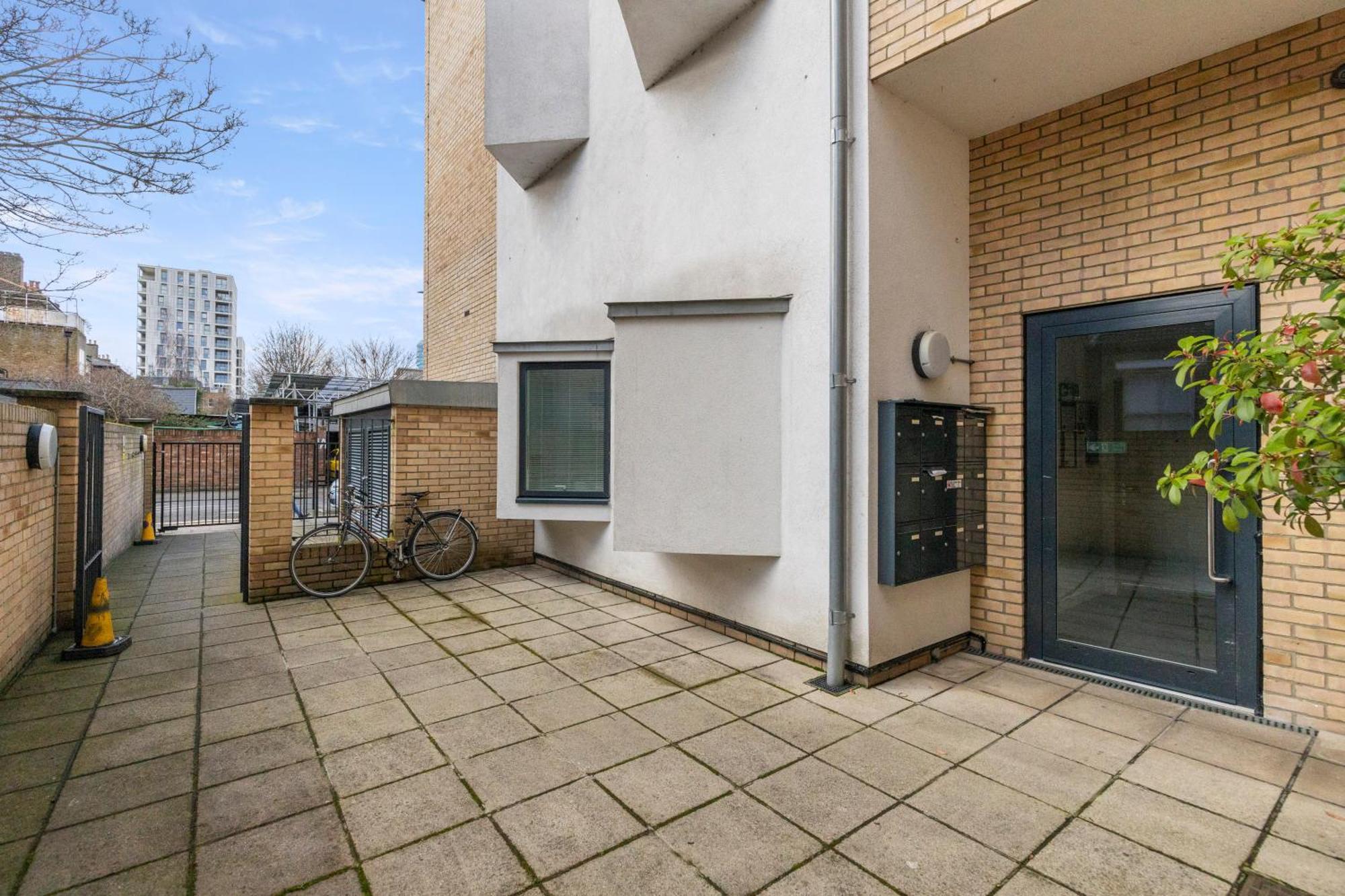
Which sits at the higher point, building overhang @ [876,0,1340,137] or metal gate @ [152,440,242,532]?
building overhang @ [876,0,1340,137]

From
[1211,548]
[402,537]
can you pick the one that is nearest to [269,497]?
[402,537]

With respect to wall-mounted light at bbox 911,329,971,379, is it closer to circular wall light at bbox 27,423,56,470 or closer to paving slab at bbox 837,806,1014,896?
paving slab at bbox 837,806,1014,896

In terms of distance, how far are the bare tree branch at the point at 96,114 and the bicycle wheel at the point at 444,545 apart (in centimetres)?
365

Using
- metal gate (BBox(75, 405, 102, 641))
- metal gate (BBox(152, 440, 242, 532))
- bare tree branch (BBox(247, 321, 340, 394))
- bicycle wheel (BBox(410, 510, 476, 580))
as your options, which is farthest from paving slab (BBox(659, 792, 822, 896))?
bare tree branch (BBox(247, 321, 340, 394))

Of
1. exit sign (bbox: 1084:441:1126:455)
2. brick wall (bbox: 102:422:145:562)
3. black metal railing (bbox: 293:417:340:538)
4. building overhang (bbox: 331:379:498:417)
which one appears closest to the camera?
exit sign (bbox: 1084:441:1126:455)

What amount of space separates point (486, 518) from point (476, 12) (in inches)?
344

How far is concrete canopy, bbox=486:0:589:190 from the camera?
21.3 feet

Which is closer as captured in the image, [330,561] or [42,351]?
[330,561]

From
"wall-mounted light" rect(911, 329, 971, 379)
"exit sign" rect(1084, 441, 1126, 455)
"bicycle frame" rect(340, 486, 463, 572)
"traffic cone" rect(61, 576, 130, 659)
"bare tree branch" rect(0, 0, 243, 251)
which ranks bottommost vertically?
"traffic cone" rect(61, 576, 130, 659)

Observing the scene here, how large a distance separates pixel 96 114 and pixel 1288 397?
5688 mm

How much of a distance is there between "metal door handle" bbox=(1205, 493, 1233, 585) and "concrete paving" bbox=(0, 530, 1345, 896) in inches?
28.9

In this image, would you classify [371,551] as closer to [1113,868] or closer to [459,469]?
[459,469]

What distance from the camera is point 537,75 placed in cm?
660

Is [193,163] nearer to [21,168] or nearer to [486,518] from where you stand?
[21,168]
